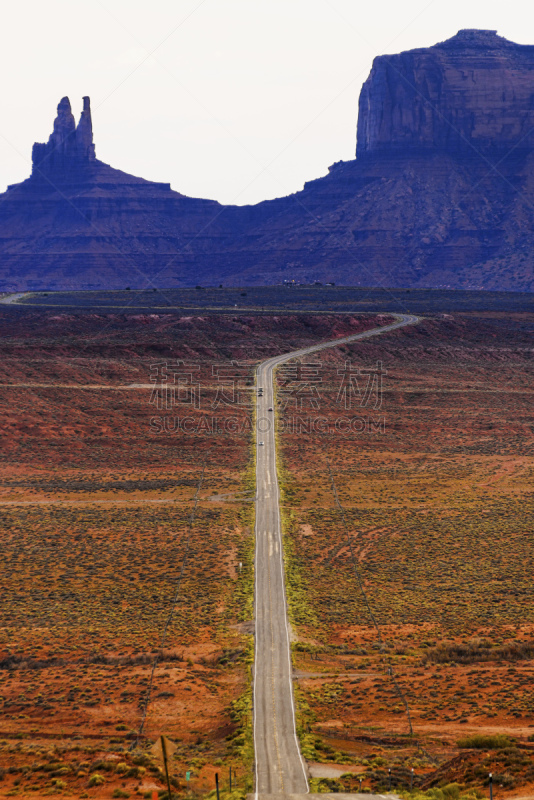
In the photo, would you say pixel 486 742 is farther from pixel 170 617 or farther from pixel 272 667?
pixel 170 617

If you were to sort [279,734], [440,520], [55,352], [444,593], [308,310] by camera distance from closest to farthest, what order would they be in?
[279,734] → [444,593] → [440,520] → [55,352] → [308,310]

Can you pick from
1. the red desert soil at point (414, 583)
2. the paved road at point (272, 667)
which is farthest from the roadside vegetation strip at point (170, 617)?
the red desert soil at point (414, 583)

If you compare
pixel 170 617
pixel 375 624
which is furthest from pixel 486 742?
pixel 170 617

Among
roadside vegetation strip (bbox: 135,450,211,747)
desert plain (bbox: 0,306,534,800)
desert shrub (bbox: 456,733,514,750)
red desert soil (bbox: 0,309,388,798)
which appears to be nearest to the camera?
desert shrub (bbox: 456,733,514,750)

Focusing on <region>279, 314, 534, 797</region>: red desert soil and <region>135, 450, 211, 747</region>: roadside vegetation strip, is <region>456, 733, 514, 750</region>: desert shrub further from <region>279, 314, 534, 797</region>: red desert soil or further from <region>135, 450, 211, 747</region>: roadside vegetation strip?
<region>135, 450, 211, 747</region>: roadside vegetation strip

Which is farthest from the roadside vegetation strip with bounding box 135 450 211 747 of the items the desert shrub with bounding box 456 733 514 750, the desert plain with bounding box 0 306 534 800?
the desert shrub with bounding box 456 733 514 750

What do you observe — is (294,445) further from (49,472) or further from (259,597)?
(259,597)

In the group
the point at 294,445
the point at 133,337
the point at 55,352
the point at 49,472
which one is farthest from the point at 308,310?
the point at 49,472

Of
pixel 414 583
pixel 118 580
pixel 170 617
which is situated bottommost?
pixel 170 617

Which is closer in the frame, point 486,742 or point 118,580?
point 486,742
